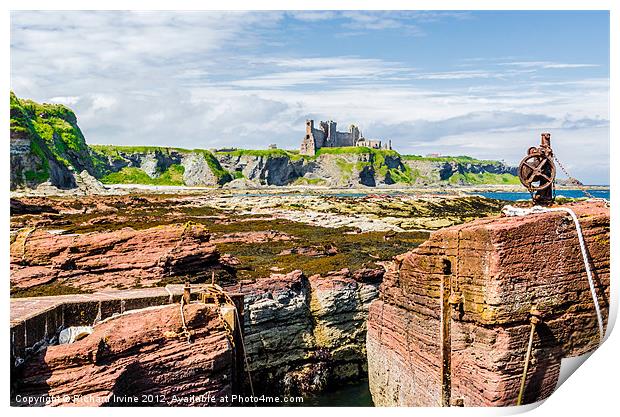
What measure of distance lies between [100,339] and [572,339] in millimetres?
9373

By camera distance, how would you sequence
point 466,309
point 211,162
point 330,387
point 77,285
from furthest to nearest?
point 211,162 < point 330,387 < point 77,285 < point 466,309

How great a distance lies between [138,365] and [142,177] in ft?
571

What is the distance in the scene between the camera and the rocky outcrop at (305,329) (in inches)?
835

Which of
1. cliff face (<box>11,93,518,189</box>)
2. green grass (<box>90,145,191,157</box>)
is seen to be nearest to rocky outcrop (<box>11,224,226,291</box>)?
cliff face (<box>11,93,518,189</box>)

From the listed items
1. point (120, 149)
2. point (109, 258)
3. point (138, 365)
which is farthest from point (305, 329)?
point (120, 149)

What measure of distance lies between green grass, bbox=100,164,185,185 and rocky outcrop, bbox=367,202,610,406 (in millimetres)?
159644

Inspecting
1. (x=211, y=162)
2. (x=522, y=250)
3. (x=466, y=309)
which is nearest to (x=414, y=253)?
(x=466, y=309)

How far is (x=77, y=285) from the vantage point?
1564 centimetres

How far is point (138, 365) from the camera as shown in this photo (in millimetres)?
10023

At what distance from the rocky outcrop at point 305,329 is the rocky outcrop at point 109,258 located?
11.0 feet

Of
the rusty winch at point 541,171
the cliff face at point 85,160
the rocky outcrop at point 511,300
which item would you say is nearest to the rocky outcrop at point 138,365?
the rocky outcrop at point 511,300

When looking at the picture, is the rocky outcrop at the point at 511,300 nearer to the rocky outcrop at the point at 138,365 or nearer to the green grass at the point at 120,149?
the rocky outcrop at the point at 138,365

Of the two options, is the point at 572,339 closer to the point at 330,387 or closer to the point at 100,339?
the point at 100,339

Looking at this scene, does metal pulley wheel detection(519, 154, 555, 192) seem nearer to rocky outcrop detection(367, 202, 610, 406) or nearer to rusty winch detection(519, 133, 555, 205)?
rusty winch detection(519, 133, 555, 205)
